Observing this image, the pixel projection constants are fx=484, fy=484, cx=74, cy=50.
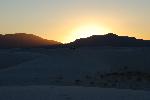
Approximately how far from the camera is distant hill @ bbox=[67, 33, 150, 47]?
92.8 metres

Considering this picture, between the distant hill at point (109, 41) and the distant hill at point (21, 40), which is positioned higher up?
the distant hill at point (21, 40)

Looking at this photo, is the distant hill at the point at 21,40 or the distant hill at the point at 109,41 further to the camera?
the distant hill at the point at 21,40

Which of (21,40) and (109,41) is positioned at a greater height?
(21,40)

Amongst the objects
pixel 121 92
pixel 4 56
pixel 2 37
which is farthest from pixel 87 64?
pixel 2 37

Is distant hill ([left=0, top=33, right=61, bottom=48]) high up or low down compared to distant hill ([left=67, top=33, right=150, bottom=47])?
up

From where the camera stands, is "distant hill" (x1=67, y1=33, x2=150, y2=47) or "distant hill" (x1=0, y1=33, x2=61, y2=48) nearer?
"distant hill" (x1=67, y1=33, x2=150, y2=47)

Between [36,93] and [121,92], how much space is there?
2.72 meters

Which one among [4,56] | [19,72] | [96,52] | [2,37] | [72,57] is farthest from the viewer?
[2,37]

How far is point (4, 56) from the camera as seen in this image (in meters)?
44.9

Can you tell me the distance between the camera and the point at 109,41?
94.7m

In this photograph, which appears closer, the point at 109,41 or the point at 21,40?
the point at 109,41

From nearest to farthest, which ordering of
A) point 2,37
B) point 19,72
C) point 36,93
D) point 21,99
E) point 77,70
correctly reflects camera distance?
point 21,99, point 36,93, point 19,72, point 77,70, point 2,37

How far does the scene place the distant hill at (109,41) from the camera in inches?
3652

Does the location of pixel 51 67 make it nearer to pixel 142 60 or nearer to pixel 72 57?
pixel 72 57
